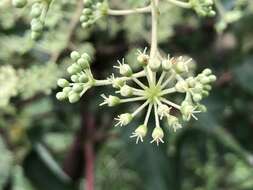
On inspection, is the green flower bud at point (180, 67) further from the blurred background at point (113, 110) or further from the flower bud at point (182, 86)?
the blurred background at point (113, 110)

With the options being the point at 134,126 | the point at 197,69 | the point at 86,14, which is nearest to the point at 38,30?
the point at 86,14

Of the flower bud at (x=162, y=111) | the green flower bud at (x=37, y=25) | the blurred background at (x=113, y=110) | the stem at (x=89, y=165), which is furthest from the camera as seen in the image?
the stem at (x=89, y=165)

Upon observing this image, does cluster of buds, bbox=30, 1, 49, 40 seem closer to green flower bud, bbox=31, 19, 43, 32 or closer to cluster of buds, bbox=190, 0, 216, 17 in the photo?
green flower bud, bbox=31, 19, 43, 32

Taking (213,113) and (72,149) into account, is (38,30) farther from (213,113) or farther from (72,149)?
(72,149)

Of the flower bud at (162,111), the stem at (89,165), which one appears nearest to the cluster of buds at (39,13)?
the flower bud at (162,111)

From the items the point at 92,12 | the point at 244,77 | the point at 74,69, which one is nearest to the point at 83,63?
the point at 74,69
